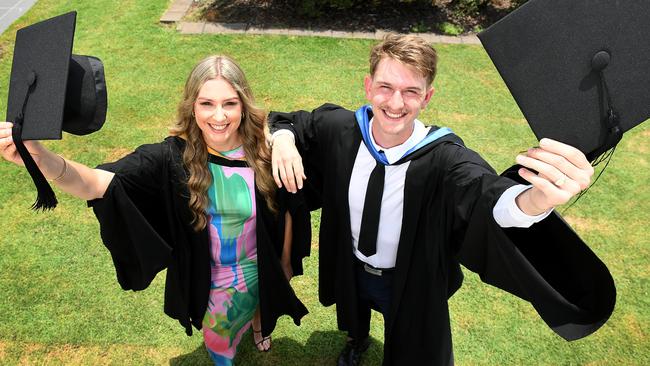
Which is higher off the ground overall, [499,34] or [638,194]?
[499,34]

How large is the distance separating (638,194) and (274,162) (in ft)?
13.7

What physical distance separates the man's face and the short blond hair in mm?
21

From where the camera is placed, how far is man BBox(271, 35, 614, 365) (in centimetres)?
186

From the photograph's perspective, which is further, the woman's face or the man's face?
the woman's face

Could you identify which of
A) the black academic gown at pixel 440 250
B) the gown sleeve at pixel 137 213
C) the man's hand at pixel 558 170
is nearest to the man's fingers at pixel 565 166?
the man's hand at pixel 558 170

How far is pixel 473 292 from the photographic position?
400 centimetres

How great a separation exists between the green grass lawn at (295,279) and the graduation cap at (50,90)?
1.86 metres

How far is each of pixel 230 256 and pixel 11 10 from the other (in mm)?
7481

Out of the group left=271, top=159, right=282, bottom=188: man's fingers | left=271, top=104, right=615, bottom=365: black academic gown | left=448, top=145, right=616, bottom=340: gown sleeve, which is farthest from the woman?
left=448, top=145, right=616, bottom=340: gown sleeve

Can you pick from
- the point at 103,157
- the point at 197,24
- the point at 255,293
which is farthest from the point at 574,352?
the point at 197,24

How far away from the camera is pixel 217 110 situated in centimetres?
237

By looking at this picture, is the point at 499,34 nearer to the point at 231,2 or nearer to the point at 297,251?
the point at 297,251

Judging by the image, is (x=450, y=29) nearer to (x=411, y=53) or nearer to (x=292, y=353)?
(x=292, y=353)

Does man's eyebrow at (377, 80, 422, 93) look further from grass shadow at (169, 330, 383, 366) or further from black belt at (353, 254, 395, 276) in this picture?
grass shadow at (169, 330, 383, 366)
